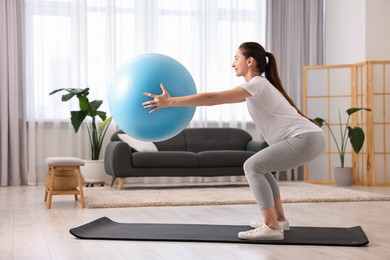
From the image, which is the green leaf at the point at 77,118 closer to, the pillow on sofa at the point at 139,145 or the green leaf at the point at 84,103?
the green leaf at the point at 84,103

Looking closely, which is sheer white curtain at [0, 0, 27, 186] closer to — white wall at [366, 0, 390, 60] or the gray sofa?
the gray sofa

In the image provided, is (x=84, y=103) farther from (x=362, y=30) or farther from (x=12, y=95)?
(x=362, y=30)

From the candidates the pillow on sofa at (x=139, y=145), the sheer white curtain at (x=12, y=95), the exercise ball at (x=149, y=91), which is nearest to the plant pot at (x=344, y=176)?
the pillow on sofa at (x=139, y=145)

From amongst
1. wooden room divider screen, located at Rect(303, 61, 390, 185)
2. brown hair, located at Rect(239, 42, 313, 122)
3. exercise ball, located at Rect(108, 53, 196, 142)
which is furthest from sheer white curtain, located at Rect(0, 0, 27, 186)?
brown hair, located at Rect(239, 42, 313, 122)

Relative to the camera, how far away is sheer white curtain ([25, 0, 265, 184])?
7.64 meters

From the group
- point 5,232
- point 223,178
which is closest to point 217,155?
point 223,178

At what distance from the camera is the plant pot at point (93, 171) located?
23.8ft

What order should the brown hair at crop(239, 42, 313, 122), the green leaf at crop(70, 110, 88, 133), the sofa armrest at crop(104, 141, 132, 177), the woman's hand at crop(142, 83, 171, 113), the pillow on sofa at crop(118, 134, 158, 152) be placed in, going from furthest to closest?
the green leaf at crop(70, 110, 88, 133), the pillow on sofa at crop(118, 134, 158, 152), the sofa armrest at crop(104, 141, 132, 177), the brown hair at crop(239, 42, 313, 122), the woman's hand at crop(142, 83, 171, 113)

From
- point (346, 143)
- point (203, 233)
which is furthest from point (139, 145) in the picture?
point (203, 233)

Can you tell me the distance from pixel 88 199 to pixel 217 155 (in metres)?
1.88

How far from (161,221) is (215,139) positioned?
3.51 meters

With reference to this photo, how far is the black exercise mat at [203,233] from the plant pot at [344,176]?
373cm

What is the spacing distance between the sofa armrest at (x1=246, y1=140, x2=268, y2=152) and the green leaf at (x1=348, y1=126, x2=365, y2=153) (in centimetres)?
98

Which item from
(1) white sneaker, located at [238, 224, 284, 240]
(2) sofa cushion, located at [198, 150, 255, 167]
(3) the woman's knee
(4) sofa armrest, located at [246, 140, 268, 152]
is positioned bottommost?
(1) white sneaker, located at [238, 224, 284, 240]
